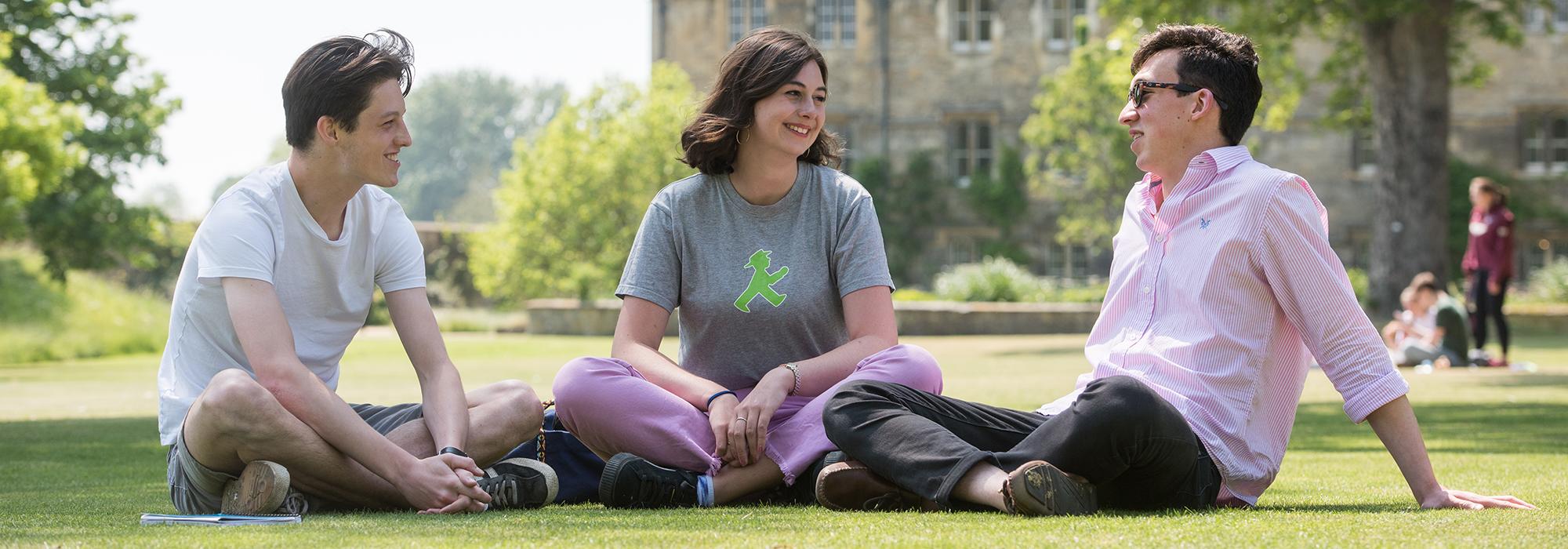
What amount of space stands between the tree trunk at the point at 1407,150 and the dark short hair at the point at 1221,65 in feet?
58.1

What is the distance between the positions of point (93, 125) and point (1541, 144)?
26.9 m

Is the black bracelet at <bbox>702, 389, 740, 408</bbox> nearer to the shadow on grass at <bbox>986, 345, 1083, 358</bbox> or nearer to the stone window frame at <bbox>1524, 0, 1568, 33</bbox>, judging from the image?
the shadow on grass at <bbox>986, 345, 1083, 358</bbox>

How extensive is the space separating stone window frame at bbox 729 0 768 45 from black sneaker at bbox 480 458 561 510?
31.9 m

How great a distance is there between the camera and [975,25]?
3481 centimetres

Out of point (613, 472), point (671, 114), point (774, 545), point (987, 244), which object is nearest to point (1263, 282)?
point (774, 545)

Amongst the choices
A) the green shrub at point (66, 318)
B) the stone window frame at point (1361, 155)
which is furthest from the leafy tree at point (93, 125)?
the stone window frame at point (1361, 155)

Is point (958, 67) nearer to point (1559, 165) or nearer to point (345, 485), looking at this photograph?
point (1559, 165)

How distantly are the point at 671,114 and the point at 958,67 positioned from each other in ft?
23.5

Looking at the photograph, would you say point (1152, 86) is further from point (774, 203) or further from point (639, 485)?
point (639, 485)

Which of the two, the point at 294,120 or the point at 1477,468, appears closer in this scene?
the point at 294,120

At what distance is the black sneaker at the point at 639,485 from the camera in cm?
393

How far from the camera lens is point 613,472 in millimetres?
3938

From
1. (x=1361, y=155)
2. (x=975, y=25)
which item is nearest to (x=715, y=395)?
(x=1361, y=155)

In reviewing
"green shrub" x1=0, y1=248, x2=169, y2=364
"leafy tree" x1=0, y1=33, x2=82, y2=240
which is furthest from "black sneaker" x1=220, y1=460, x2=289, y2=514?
"green shrub" x1=0, y1=248, x2=169, y2=364
